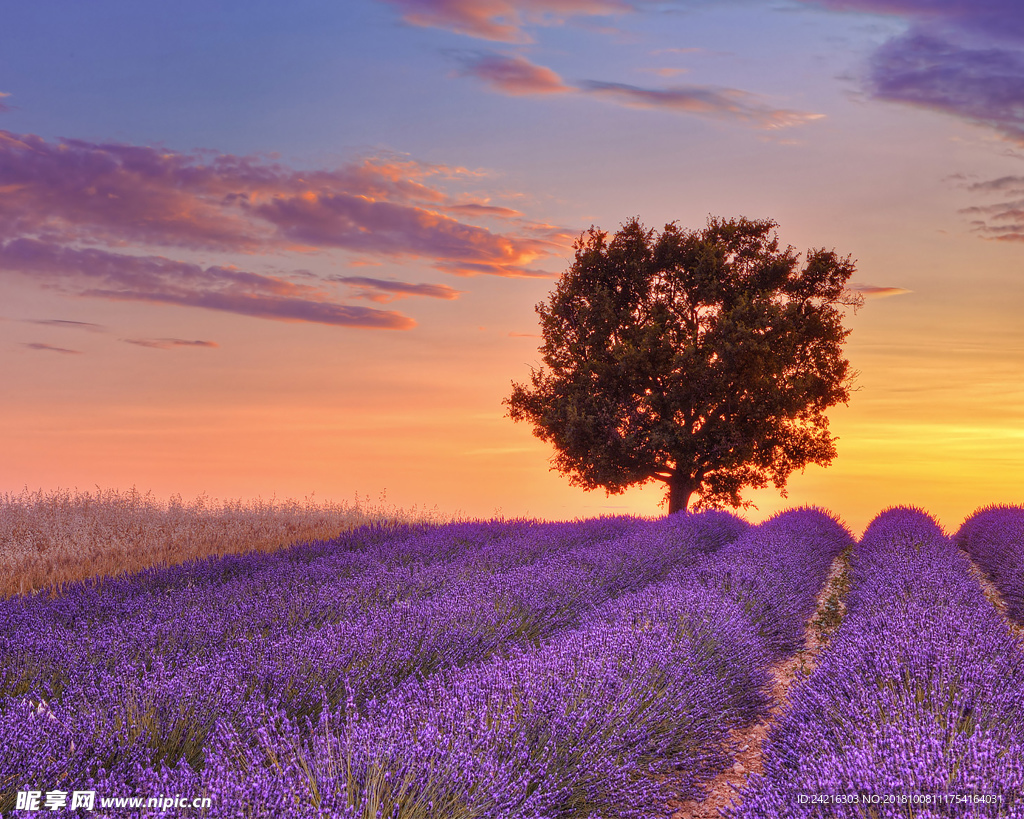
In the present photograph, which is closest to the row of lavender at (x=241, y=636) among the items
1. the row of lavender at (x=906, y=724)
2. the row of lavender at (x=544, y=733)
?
the row of lavender at (x=544, y=733)

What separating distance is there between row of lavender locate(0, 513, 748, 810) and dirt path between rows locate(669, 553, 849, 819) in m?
1.55

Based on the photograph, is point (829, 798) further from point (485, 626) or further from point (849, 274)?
point (849, 274)

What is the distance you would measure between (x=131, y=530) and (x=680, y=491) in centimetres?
1062

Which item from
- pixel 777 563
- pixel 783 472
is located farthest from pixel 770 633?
pixel 783 472

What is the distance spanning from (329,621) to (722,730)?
2792 mm

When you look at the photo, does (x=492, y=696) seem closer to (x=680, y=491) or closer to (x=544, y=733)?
(x=544, y=733)

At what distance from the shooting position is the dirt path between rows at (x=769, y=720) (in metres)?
3.63

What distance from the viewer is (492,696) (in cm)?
321

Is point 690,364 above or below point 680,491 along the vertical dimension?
above

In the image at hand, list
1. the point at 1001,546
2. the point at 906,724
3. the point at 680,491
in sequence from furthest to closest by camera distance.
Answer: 1. the point at 680,491
2. the point at 1001,546
3. the point at 906,724

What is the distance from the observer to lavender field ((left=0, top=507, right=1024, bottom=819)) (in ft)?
8.13

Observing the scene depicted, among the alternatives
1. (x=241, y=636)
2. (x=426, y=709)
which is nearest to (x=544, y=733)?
(x=426, y=709)

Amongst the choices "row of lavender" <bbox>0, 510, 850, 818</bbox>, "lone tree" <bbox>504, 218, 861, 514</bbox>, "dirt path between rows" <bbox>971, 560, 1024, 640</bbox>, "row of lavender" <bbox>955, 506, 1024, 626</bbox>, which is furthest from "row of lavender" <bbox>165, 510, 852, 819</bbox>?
"lone tree" <bbox>504, 218, 861, 514</bbox>

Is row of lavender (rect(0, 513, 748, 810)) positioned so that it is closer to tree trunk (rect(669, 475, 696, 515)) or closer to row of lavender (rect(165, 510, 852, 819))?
row of lavender (rect(165, 510, 852, 819))
